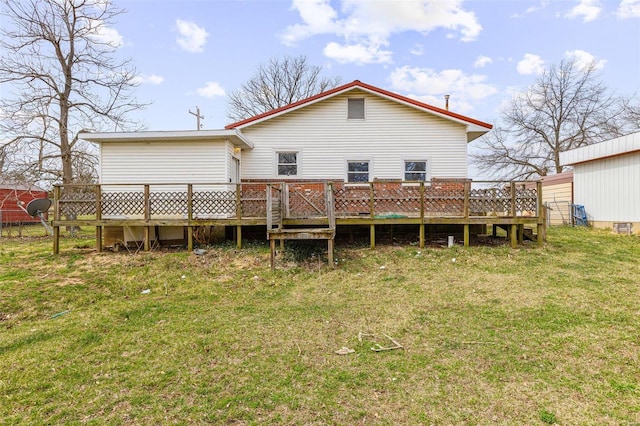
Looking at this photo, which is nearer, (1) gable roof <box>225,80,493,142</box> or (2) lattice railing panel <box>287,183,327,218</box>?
(2) lattice railing panel <box>287,183,327,218</box>

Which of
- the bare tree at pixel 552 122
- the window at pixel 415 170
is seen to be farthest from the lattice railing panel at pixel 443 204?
the bare tree at pixel 552 122

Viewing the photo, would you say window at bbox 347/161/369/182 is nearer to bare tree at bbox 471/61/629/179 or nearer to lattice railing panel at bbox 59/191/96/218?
lattice railing panel at bbox 59/191/96/218

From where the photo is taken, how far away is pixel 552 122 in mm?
29047

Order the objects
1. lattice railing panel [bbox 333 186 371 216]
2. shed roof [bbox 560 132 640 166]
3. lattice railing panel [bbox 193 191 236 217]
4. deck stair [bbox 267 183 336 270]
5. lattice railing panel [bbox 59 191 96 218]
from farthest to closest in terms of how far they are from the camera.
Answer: shed roof [bbox 560 132 640 166] < lattice railing panel [bbox 333 186 371 216] < lattice railing panel [bbox 193 191 236 217] < lattice railing panel [bbox 59 191 96 218] < deck stair [bbox 267 183 336 270]

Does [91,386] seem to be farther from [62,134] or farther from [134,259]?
[62,134]

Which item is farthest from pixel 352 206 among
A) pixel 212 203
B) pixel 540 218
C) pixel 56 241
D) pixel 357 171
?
pixel 56 241

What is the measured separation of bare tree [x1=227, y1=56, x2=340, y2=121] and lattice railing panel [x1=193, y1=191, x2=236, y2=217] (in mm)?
24337

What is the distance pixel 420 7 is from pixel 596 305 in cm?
1339

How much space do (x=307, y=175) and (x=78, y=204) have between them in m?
6.41

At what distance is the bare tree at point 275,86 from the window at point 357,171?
72.2 feet

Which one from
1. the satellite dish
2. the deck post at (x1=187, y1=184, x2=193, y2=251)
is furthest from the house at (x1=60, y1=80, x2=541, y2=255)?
the satellite dish

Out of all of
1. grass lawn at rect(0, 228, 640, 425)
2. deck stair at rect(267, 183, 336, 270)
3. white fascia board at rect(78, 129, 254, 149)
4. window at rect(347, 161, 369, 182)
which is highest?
white fascia board at rect(78, 129, 254, 149)

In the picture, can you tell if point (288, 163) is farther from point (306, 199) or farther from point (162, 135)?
point (162, 135)

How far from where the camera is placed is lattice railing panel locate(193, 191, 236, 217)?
29.7ft
